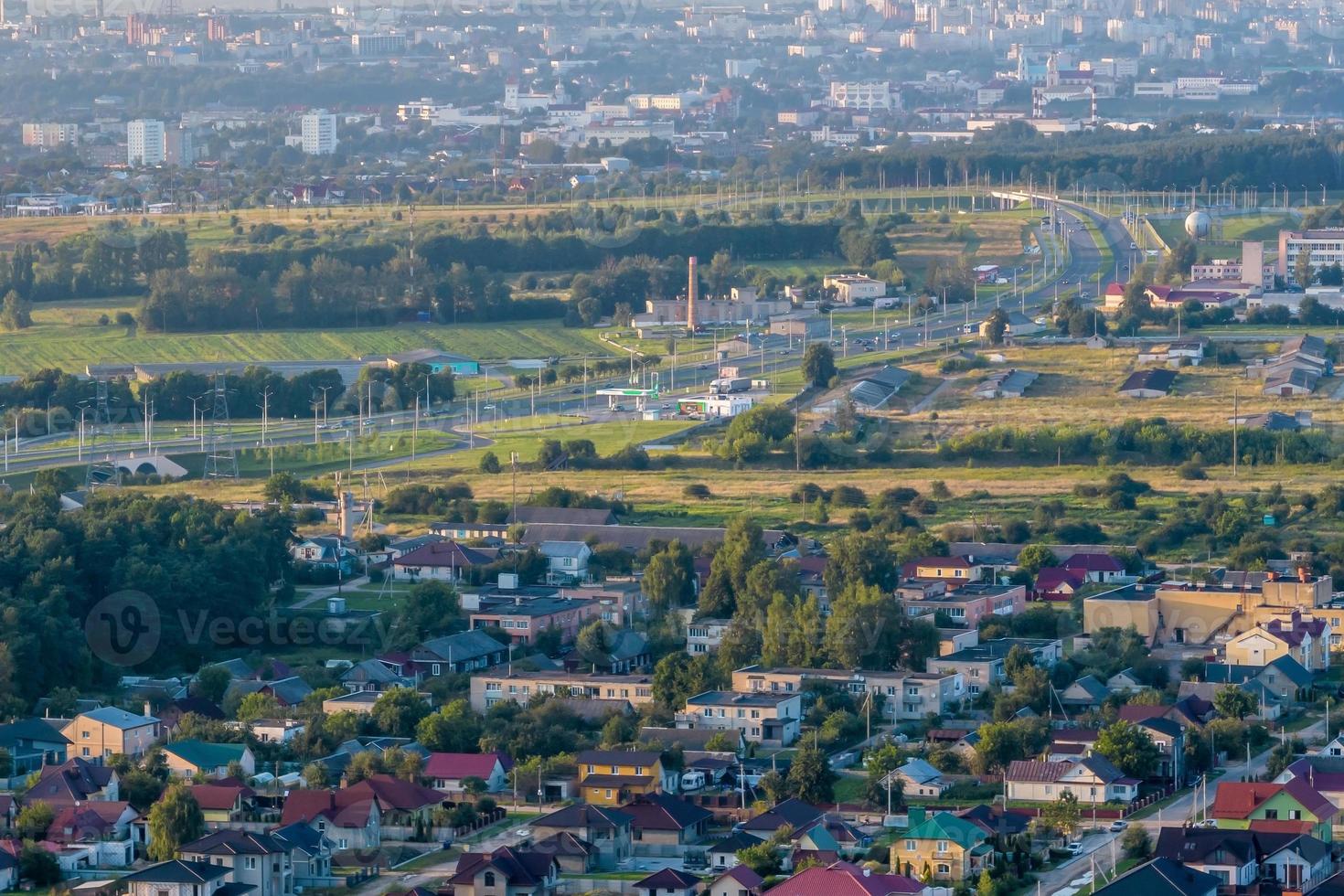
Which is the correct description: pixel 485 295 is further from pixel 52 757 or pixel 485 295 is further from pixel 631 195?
pixel 52 757

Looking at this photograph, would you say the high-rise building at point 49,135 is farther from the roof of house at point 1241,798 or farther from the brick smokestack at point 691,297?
the roof of house at point 1241,798

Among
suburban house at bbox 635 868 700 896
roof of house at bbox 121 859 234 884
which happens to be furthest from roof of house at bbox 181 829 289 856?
suburban house at bbox 635 868 700 896

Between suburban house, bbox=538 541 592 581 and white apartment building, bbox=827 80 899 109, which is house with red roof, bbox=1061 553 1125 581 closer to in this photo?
Answer: suburban house, bbox=538 541 592 581

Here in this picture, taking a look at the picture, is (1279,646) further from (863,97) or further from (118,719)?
(863,97)

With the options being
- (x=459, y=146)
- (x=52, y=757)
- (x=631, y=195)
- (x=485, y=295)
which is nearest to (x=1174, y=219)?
(x=631, y=195)

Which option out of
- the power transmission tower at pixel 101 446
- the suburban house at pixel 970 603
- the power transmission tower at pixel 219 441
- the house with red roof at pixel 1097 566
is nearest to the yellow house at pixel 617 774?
the suburban house at pixel 970 603
